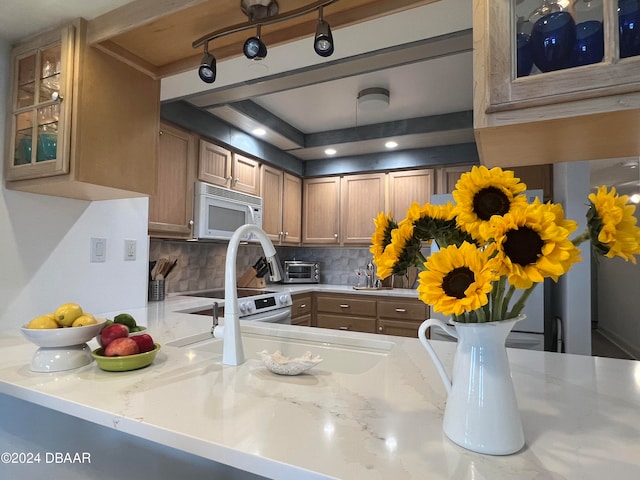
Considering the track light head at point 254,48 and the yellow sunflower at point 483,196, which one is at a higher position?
the track light head at point 254,48

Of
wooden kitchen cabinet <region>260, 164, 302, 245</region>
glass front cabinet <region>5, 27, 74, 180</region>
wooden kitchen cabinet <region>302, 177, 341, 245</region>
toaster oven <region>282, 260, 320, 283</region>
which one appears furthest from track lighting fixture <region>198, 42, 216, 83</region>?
toaster oven <region>282, 260, 320, 283</region>

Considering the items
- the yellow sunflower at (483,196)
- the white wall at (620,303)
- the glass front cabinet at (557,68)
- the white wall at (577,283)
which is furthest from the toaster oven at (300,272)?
the white wall at (620,303)

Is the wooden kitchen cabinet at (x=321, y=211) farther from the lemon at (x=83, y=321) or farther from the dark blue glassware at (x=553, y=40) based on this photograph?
the dark blue glassware at (x=553, y=40)

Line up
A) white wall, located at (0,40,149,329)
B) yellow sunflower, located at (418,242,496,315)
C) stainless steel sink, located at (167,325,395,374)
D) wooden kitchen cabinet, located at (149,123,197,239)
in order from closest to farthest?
1. yellow sunflower, located at (418,242,496,315)
2. stainless steel sink, located at (167,325,395,374)
3. white wall, located at (0,40,149,329)
4. wooden kitchen cabinet, located at (149,123,197,239)

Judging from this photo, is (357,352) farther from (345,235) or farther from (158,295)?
(345,235)

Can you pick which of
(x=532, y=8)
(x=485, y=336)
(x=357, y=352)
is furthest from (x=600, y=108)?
(x=357, y=352)

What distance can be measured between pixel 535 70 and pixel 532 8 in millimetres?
134

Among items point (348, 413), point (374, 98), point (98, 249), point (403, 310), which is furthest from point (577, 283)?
point (98, 249)

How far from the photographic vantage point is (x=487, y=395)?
0.59 m

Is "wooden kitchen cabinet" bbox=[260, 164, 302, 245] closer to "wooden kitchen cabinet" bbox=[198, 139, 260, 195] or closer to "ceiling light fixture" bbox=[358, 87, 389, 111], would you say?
"wooden kitchen cabinet" bbox=[198, 139, 260, 195]

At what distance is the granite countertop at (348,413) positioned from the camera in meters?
0.57

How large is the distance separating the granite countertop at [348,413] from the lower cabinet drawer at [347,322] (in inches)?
86.2

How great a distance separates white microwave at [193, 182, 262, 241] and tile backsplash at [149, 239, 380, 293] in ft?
1.28

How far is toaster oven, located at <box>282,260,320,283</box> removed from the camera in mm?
3973
